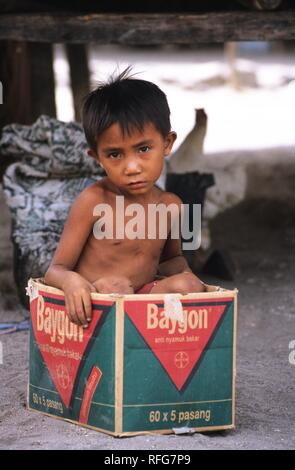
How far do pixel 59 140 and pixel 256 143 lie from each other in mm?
5158

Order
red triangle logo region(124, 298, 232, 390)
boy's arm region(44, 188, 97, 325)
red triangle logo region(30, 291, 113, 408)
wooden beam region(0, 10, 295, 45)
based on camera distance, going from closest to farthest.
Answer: red triangle logo region(124, 298, 232, 390) < red triangle logo region(30, 291, 113, 408) < boy's arm region(44, 188, 97, 325) < wooden beam region(0, 10, 295, 45)

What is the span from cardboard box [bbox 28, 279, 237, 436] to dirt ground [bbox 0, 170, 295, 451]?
7cm

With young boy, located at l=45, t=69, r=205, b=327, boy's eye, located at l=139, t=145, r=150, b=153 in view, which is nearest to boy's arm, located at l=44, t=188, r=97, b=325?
young boy, located at l=45, t=69, r=205, b=327

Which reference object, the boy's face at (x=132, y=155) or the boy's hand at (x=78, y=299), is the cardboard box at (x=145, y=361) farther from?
the boy's face at (x=132, y=155)

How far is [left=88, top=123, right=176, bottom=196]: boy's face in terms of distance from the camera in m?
2.94

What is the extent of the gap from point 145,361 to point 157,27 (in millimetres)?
2574

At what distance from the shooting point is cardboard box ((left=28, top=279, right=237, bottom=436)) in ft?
9.11

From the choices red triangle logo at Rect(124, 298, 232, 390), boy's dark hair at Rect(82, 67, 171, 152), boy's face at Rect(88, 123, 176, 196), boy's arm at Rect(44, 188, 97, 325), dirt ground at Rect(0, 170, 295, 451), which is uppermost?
boy's dark hair at Rect(82, 67, 171, 152)

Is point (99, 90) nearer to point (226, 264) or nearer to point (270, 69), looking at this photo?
point (226, 264)

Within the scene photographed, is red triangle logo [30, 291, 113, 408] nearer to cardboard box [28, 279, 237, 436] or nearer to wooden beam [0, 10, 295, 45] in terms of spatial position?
cardboard box [28, 279, 237, 436]

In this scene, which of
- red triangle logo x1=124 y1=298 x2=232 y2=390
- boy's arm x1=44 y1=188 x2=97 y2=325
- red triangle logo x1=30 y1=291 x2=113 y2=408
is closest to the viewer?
red triangle logo x1=124 y1=298 x2=232 y2=390

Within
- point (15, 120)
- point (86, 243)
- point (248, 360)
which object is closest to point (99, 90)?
point (86, 243)

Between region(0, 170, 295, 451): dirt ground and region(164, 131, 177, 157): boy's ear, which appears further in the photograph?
region(164, 131, 177, 157): boy's ear

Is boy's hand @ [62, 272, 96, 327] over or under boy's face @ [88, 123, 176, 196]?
under
